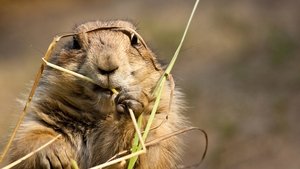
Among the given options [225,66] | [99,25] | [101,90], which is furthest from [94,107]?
[225,66]

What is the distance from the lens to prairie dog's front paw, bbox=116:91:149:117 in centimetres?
425

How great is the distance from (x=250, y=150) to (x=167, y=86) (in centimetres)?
417

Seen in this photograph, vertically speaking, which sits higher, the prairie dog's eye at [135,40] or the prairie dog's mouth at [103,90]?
the prairie dog's eye at [135,40]

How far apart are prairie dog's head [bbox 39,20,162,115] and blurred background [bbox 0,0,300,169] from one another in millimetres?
3269

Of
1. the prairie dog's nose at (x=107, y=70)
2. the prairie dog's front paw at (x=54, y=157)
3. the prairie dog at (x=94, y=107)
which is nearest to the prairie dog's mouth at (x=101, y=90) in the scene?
the prairie dog at (x=94, y=107)

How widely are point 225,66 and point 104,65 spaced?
20.6ft

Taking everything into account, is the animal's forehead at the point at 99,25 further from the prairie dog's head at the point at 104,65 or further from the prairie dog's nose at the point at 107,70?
the prairie dog's nose at the point at 107,70

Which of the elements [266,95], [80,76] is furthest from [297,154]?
[80,76]

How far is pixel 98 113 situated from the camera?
4613 mm

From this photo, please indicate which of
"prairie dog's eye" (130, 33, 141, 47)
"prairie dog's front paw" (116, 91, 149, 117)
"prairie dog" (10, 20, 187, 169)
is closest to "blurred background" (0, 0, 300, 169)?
"prairie dog" (10, 20, 187, 169)

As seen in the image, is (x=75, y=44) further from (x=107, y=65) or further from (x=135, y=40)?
(x=107, y=65)

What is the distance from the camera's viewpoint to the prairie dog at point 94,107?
432cm

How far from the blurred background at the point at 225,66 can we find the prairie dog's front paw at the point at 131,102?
3.75 m

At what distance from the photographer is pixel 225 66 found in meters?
10.4
